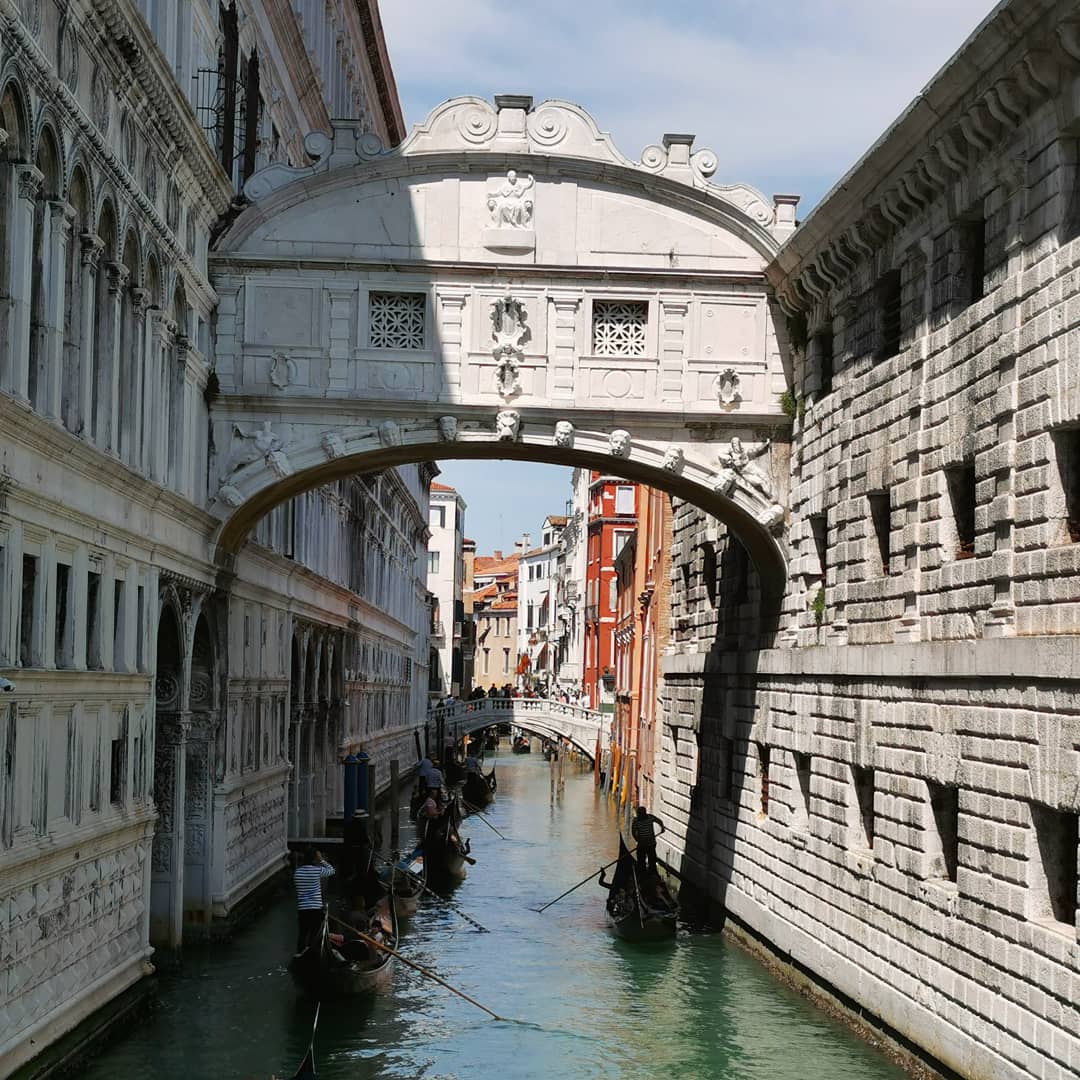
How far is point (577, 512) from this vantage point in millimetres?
76250

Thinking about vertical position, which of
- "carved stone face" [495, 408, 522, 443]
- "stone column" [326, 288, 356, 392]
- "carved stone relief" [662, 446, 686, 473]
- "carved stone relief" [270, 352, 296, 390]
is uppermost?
"stone column" [326, 288, 356, 392]

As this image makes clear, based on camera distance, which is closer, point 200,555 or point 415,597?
point 200,555

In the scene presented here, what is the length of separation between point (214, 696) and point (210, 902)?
6.30ft

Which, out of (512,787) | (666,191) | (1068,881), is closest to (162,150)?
(666,191)

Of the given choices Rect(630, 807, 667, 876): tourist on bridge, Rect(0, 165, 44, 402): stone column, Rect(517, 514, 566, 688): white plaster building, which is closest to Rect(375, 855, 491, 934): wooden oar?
Rect(630, 807, 667, 876): tourist on bridge

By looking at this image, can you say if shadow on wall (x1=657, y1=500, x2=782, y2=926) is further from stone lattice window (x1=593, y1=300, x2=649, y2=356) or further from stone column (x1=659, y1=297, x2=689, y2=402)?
stone lattice window (x1=593, y1=300, x2=649, y2=356)

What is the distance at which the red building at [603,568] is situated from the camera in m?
57.3

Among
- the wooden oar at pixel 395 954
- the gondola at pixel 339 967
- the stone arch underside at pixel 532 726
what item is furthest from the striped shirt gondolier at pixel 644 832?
the stone arch underside at pixel 532 726

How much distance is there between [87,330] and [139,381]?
5.24 ft

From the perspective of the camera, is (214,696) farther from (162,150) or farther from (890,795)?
(890,795)

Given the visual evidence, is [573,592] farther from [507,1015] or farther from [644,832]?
[507,1015]

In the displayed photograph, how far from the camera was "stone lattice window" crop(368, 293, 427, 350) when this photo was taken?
16.5 metres

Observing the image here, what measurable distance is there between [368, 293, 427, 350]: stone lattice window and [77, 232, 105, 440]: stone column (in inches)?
172

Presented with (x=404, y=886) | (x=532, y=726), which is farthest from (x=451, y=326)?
(x=532, y=726)
